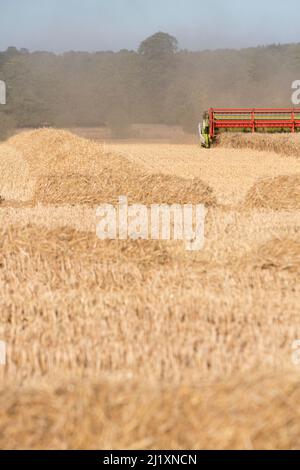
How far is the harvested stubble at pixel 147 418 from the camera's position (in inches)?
114

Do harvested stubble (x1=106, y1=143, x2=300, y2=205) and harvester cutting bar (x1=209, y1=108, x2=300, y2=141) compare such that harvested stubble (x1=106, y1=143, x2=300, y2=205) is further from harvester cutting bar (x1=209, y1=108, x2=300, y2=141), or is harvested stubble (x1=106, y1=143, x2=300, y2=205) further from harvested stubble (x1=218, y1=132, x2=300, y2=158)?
harvester cutting bar (x1=209, y1=108, x2=300, y2=141)

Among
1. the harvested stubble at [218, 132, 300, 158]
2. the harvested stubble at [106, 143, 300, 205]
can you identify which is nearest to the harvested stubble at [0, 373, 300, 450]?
the harvested stubble at [106, 143, 300, 205]

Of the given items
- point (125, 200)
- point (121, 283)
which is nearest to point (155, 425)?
Result: point (121, 283)

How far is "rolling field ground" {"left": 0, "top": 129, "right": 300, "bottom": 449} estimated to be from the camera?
9.61 feet

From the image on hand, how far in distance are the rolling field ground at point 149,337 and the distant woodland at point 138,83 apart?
1518 inches

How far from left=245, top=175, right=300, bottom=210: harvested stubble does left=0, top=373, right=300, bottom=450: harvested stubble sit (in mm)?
6185

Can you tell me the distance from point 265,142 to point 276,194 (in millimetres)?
12037

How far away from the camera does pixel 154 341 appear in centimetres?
361

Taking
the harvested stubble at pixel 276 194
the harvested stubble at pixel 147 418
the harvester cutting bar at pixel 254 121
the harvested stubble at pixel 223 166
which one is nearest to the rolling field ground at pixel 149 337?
the harvested stubble at pixel 147 418

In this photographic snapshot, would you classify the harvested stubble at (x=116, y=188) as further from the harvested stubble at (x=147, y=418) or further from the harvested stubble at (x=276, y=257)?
the harvested stubble at (x=147, y=418)

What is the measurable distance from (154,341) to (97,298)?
85 centimetres

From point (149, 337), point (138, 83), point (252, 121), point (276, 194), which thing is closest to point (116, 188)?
point (276, 194)

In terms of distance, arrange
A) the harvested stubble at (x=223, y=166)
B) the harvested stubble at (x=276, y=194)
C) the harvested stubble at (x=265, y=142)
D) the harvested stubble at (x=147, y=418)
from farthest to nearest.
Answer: the harvested stubble at (x=265, y=142)
the harvested stubble at (x=223, y=166)
the harvested stubble at (x=276, y=194)
the harvested stubble at (x=147, y=418)
